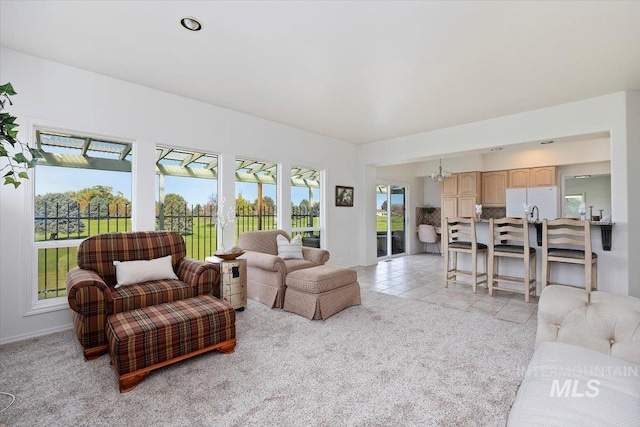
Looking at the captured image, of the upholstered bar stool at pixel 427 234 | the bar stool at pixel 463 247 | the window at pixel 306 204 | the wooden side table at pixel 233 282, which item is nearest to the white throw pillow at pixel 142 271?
the wooden side table at pixel 233 282

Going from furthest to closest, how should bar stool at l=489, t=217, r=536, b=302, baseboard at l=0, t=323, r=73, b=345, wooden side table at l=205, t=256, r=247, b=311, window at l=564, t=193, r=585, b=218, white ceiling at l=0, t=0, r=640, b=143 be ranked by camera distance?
window at l=564, t=193, r=585, b=218 → bar stool at l=489, t=217, r=536, b=302 → wooden side table at l=205, t=256, r=247, b=311 → baseboard at l=0, t=323, r=73, b=345 → white ceiling at l=0, t=0, r=640, b=143

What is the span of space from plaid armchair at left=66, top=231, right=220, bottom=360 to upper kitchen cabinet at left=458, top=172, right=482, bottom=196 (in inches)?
252

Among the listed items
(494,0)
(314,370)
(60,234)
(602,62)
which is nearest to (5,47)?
(60,234)

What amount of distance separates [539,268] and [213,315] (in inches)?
→ 171

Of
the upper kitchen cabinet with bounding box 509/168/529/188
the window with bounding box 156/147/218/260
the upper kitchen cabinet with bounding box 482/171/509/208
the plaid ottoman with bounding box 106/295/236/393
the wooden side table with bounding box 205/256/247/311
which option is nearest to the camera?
the plaid ottoman with bounding box 106/295/236/393

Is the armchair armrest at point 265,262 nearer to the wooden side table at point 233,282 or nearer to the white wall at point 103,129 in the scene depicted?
the wooden side table at point 233,282

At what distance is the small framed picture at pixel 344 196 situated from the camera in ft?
19.4

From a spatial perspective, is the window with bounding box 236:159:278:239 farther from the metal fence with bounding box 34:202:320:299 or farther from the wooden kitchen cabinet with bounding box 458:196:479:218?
the wooden kitchen cabinet with bounding box 458:196:479:218

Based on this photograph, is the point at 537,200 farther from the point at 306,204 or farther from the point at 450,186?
the point at 306,204

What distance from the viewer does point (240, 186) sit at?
4.47 meters

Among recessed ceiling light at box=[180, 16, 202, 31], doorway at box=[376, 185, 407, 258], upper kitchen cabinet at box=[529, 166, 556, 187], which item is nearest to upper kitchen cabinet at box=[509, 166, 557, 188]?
upper kitchen cabinet at box=[529, 166, 556, 187]

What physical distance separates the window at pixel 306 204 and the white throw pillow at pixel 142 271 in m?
2.46

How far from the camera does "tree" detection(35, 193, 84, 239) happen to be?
2939 millimetres

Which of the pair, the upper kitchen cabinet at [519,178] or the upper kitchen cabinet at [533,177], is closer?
the upper kitchen cabinet at [533,177]
